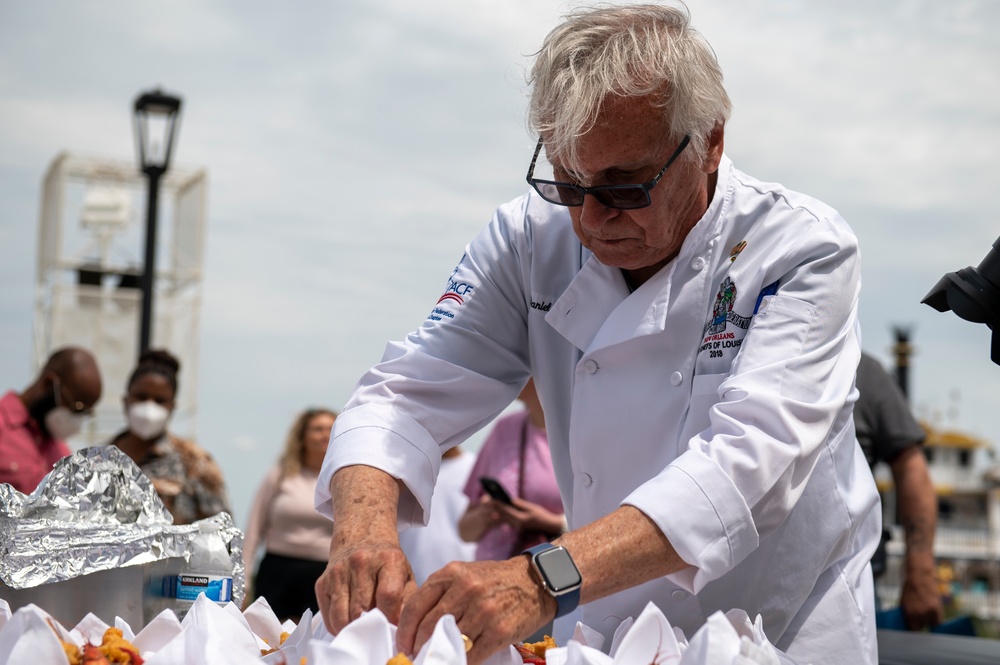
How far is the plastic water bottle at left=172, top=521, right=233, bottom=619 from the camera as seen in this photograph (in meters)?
1.98

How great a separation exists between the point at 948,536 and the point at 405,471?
7661cm

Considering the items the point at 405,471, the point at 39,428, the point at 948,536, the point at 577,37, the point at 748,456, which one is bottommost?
the point at 948,536

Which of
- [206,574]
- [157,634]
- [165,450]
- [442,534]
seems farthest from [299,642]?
[442,534]

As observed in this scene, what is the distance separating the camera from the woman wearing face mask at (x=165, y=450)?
4418 mm

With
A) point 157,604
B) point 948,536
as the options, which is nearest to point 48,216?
point 157,604

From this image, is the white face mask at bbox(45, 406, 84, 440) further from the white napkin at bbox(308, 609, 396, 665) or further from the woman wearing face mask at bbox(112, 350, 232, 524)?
the white napkin at bbox(308, 609, 396, 665)

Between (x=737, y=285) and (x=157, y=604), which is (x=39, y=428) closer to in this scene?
(x=157, y=604)

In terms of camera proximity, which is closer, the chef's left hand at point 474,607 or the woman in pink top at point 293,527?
the chef's left hand at point 474,607

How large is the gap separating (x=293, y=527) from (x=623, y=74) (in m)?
4.31

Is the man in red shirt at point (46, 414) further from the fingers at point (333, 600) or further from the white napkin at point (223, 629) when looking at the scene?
the fingers at point (333, 600)

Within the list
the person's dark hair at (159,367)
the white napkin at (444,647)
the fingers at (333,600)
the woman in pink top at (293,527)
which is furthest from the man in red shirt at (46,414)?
the white napkin at (444,647)

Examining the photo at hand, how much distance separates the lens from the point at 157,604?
201 cm

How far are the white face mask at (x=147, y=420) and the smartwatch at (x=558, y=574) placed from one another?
12.0 feet

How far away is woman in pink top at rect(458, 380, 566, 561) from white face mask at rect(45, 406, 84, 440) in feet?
5.27
